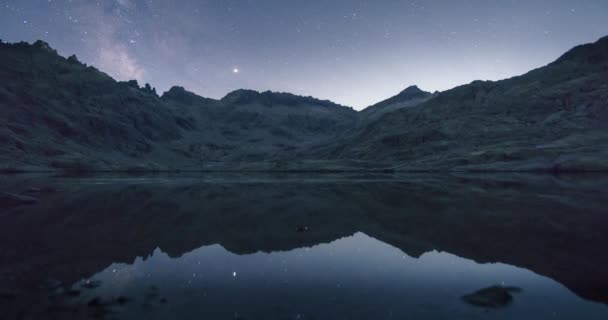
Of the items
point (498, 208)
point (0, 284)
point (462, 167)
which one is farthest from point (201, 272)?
point (462, 167)

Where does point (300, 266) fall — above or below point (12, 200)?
below

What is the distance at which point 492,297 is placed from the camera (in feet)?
34.7

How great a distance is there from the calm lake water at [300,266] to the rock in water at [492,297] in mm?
211

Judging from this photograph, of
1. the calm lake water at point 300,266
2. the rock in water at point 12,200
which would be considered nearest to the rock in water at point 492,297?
the calm lake water at point 300,266

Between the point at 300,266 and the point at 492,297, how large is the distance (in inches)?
279

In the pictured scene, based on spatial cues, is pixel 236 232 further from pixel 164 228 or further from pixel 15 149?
pixel 15 149

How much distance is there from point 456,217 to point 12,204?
1551 inches

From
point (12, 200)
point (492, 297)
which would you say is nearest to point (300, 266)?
point (492, 297)

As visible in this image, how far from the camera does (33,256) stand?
48.0 feet

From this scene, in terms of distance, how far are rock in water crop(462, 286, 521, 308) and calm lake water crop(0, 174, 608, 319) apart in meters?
0.21

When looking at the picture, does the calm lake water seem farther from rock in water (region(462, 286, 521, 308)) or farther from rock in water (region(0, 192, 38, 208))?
rock in water (region(0, 192, 38, 208))

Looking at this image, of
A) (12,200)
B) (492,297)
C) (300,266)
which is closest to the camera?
(492,297)

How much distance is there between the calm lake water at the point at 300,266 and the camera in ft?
31.4

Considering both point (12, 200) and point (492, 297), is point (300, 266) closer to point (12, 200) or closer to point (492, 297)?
point (492, 297)
